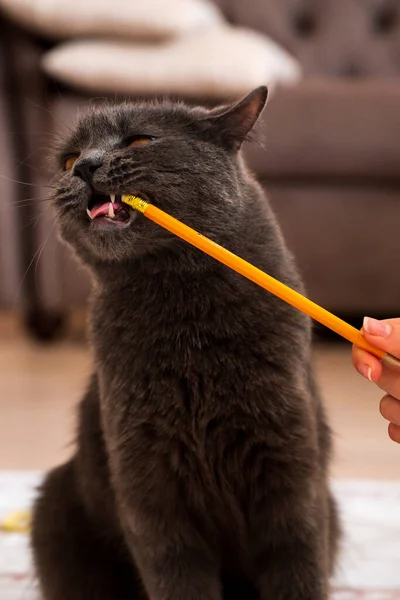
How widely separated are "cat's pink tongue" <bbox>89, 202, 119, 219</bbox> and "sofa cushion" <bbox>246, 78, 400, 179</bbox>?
1.36 meters

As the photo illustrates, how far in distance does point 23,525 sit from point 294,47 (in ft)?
7.41

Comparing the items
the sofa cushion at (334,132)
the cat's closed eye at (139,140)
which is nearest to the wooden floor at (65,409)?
the cat's closed eye at (139,140)

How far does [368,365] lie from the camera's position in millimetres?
750

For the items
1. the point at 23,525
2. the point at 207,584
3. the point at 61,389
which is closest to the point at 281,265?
the point at 207,584

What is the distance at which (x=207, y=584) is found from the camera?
2.72 ft

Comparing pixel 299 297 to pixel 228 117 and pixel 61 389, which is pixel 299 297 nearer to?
pixel 228 117

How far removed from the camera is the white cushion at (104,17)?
2.24 m

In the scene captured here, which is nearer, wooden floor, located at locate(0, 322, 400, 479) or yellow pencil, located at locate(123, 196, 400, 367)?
yellow pencil, located at locate(123, 196, 400, 367)

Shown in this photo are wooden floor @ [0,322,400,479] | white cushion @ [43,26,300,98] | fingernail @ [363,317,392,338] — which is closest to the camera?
fingernail @ [363,317,392,338]

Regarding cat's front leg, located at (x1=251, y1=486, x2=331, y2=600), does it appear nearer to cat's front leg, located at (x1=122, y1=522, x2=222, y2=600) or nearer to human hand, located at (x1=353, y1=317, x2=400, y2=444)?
cat's front leg, located at (x1=122, y1=522, x2=222, y2=600)

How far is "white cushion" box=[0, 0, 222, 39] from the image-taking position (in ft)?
7.34

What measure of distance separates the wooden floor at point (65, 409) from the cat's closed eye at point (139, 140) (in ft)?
1.51

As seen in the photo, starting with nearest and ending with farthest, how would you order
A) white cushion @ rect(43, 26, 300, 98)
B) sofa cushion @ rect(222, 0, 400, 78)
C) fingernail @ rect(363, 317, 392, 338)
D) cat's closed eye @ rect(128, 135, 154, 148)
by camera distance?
fingernail @ rect(363, 317, 392, 338) < cat's closed eye @ rect(128, 135, 154, 148) < white cushion @ rect(43, 26, 300, 98) < sofa cushion @ rect(222, 0, 400, 78)

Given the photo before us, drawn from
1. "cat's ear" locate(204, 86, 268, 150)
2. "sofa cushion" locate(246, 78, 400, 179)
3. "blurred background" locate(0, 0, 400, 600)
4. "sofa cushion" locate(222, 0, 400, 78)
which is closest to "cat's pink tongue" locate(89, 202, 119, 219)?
"cat's ear" locate(204, 86, 268, 150)
